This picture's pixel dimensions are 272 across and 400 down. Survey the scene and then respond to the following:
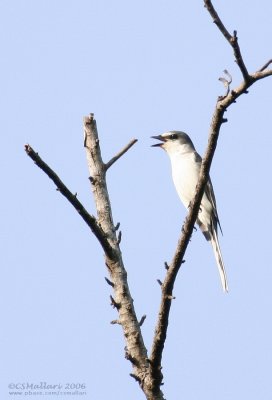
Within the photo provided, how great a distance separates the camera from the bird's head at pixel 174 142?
10312mm

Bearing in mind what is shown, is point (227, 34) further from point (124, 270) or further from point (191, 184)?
point (191, 184)

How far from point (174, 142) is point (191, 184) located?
1.19 m

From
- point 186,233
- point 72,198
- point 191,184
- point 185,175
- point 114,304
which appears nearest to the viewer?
point 72,198

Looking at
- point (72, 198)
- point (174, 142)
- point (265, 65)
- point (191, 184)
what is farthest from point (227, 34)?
point (174, 142)

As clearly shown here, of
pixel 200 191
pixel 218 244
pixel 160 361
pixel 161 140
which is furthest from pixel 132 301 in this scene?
pixel 161 140

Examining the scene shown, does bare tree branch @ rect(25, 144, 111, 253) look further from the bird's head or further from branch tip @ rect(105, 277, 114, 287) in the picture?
the bird's head

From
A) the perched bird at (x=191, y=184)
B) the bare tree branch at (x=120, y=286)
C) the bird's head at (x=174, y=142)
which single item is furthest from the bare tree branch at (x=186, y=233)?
the bird's head at (x=174, y=142)

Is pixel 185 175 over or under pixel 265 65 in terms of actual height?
over

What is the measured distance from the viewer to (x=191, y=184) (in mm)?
9422

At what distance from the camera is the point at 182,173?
378 inches

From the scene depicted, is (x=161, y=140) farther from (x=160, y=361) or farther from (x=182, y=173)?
(x=160, y=361)

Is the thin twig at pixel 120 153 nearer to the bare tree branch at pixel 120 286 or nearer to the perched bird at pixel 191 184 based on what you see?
the bare tree branch at pixel 120 286

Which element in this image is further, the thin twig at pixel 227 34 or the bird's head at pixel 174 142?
the bird's head at pixel 174 142

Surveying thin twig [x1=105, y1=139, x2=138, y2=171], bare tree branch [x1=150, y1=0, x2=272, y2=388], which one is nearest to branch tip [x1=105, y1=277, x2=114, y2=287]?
→ bare tree branch [x1=150, y1=0, x2=272, y2=388]
